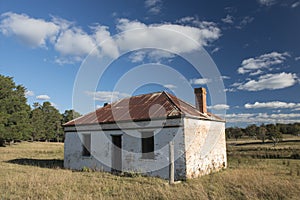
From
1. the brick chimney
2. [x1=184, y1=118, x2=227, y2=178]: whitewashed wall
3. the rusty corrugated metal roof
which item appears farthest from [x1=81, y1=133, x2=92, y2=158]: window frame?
the brick chimney

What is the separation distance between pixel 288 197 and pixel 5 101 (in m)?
44.6

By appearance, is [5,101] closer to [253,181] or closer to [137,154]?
[137,154]

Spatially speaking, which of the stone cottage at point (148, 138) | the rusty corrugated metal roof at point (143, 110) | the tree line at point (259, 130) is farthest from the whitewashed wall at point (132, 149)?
the tree line at point (259, 130)

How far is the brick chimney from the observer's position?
1584 centimetres

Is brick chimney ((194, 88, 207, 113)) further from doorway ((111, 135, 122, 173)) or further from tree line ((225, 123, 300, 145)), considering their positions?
tree line ((225, 123, 300, 145))

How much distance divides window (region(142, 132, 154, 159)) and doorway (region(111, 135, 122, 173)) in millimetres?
1809

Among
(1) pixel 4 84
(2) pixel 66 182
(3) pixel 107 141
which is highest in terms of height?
(1) pixel 4 84

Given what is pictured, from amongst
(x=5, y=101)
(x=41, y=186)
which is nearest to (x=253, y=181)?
(x=41, y=186)

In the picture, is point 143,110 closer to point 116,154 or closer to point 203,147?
point 116,154

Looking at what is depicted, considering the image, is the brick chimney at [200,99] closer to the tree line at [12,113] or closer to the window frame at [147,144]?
the window frame at [147,144]

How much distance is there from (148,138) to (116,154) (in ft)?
8.77

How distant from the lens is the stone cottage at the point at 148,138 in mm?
12430

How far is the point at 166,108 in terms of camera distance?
44.5ft

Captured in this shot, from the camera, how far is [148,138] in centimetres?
1338
